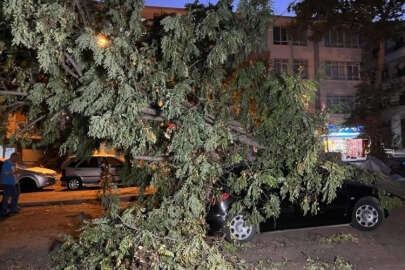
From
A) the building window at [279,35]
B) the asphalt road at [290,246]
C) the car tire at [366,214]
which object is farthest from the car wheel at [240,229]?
the building window at [279,35]

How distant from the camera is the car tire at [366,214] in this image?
297 inches

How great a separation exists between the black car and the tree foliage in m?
2.21

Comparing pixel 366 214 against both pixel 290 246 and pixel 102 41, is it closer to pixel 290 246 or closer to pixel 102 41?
pixel 290 246

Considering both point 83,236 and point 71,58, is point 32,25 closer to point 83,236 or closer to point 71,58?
point 71,58

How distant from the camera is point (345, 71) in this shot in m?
31.1

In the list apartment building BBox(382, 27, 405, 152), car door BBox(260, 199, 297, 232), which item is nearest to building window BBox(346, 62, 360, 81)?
apartment building BBox(382, 27, 405, 152)

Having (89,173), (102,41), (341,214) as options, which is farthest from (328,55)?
(102,41)

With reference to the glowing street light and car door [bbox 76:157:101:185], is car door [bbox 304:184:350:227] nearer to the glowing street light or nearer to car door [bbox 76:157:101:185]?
the glowing street light

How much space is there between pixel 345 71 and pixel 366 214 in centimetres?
2597

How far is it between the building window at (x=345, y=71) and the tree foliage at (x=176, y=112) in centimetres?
2804

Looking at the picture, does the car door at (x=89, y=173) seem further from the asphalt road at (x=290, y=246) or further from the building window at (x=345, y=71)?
the building window at (x=345, y=71)

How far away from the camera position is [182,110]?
4.18 m

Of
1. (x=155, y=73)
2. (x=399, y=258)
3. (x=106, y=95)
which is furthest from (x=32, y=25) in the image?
(x=399, y=258)

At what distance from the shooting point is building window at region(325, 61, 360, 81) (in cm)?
3098
